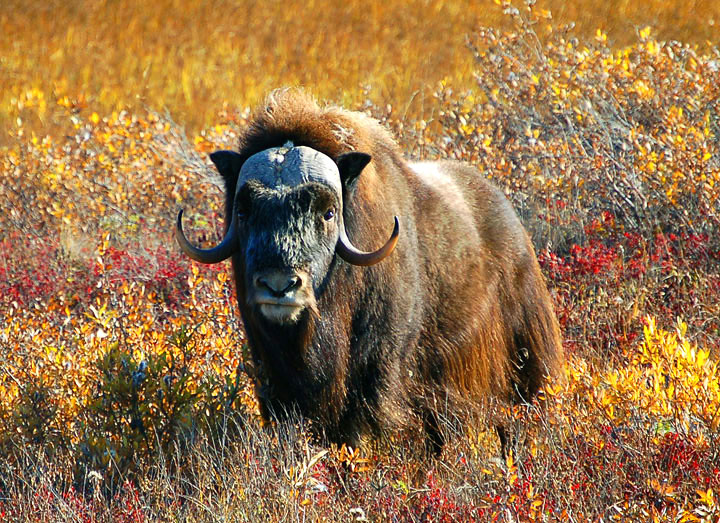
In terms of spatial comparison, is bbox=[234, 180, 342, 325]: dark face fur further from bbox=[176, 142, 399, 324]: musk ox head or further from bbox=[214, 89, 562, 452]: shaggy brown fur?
bbox=[214, 89, 562, 452]: shaggy brown fur

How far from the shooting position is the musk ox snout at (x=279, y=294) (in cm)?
411

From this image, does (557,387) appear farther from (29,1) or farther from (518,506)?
(29,1)

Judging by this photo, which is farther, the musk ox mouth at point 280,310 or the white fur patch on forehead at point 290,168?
the white fur patch on forehead at point 290,168

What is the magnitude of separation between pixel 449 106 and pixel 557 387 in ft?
17.8

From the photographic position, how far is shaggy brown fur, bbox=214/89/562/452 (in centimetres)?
461

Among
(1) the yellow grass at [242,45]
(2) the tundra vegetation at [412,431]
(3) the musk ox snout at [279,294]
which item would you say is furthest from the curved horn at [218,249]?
(1) the yellow grass at [242,45]

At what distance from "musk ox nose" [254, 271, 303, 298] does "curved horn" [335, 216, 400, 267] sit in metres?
0.36

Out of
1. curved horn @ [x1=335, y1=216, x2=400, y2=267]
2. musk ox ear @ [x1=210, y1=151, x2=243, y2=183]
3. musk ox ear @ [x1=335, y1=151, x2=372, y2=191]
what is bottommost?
curved horn @ [x1=335, y1=216, x2=400, y2=267]

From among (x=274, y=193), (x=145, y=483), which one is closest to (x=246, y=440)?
(x=145, y=483)

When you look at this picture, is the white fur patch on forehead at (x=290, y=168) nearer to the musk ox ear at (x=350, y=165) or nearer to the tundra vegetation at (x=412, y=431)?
the musk ox ear at (x=350, y=165)

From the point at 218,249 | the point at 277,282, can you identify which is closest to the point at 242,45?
the point at 218,249

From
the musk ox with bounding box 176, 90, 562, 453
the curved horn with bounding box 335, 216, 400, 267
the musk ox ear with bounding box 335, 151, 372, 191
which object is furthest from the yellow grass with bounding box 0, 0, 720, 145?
the curved horn with bounding box 335, 216, 400, 267

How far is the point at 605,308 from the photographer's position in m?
6.40

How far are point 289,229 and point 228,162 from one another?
65 centimetres
